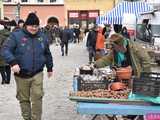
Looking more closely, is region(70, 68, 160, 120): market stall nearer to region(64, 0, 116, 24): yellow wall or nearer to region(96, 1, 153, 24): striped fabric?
region(96, 1, 153, 24): striped fabric

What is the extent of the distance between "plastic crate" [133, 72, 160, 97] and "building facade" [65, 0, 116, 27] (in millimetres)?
70028

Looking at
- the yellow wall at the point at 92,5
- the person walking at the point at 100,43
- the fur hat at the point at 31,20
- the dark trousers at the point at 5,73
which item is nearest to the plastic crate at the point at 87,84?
the fur hat at the point at 31,20

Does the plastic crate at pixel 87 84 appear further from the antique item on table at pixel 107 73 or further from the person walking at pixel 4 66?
the person walking at pixel 4 66

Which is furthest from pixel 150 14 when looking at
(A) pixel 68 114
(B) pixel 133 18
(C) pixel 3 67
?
(A) pixel 68 114

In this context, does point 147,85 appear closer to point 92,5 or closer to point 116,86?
point 116,86

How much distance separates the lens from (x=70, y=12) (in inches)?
3150

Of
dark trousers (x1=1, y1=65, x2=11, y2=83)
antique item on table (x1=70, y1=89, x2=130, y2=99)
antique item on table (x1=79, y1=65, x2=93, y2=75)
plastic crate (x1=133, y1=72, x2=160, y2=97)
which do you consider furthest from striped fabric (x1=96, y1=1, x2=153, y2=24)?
plastic crate (x1=133, y1=72, x2=160, y2=97)

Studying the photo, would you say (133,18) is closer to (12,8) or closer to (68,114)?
(68,114)

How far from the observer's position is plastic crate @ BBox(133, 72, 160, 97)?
24.5 feet

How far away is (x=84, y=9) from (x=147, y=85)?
7225 cm

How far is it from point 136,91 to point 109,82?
3.18 ft

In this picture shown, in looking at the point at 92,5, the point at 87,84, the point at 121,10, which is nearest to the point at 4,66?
the point at 87,84

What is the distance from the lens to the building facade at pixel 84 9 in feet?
256

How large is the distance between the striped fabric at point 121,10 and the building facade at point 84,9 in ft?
153
